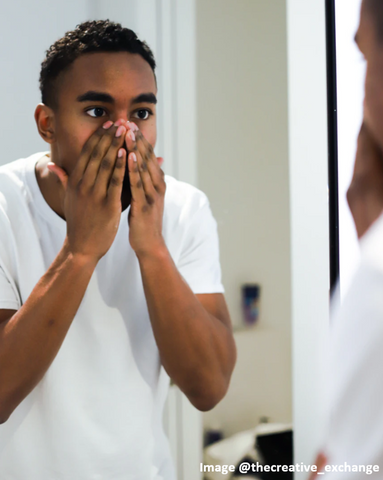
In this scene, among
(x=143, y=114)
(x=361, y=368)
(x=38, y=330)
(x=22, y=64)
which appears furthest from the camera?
(x=22, y=64)

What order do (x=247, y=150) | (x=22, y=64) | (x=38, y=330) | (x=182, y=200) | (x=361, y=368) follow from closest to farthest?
(x=361, y=368) < (x=38, y=330) < (x=182, y=200) < (x=22, y=64) < (x=247, y=150)

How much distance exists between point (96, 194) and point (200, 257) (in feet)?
0.78

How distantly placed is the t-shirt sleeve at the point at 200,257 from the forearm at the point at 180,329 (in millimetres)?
69

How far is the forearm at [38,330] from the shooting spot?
0.74 m

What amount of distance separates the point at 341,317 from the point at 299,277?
3.14ft

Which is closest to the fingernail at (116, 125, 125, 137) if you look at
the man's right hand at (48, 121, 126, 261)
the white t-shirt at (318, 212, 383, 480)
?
the man's right hand at (48, 121, 126, 261)

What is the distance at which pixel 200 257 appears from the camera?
921 mm

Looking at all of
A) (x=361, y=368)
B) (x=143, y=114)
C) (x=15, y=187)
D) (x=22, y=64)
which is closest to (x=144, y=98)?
(x=143, y=114)

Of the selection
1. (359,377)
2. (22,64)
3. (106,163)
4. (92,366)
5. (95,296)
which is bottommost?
(92,366)

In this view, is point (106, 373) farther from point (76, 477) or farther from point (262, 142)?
point (262, 142)

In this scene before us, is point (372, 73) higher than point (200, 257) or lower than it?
higher

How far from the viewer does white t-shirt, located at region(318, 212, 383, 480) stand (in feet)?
0.90

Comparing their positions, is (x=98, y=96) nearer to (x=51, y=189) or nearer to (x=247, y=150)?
(x=51, y=189)

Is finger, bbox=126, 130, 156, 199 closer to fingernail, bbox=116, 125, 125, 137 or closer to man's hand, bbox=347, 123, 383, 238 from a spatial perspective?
fingernail, bbox=116, 125, 125, 137
